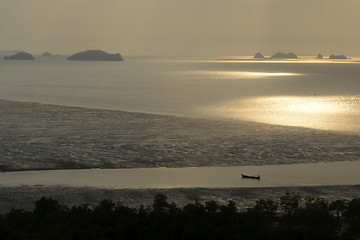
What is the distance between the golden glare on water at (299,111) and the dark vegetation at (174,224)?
38.8 metres

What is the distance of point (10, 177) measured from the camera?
4425 centimetres

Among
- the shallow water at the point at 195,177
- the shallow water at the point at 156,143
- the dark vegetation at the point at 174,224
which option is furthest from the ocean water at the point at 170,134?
the dark vegetation at the point at 174,224

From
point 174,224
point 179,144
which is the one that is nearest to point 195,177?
point 179,144

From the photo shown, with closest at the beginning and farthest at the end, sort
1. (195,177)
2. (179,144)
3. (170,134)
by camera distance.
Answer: (195,177) → (179,144) → (170,134)

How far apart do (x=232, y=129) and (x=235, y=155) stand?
574 inches

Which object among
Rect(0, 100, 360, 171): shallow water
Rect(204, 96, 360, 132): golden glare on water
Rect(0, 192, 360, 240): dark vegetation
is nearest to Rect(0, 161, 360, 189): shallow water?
Rect(0, 100, 360, 171): shallow water

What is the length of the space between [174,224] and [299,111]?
209 feet

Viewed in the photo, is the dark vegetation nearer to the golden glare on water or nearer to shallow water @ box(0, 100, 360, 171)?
shallow water @ box(0, 100, 360, 171)

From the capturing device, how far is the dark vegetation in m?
28.5

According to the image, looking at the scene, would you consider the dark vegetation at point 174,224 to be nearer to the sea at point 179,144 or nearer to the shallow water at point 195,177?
the shallow water at point 195,177

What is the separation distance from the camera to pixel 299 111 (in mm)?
89750

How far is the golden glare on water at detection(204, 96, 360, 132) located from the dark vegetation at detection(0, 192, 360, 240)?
38.8 meters

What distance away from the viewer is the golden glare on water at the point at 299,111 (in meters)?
74.9

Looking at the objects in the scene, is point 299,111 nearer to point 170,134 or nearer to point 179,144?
point 170,134
